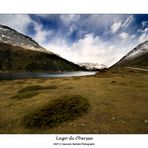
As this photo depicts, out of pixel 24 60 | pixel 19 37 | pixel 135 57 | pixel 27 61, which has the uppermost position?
pixel 19 37

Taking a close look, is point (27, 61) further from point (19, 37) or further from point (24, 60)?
point (19, 37)

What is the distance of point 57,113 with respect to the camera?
402 inches

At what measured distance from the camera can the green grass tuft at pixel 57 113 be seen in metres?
9.71

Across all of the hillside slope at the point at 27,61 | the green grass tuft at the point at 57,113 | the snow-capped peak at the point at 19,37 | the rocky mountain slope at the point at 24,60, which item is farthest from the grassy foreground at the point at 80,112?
the hillside slope at the point at 27,61

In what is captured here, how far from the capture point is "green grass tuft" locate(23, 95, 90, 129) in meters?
9.71

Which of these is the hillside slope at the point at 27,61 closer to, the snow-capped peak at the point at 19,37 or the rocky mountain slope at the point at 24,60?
the rocky mountain slope at the point at 24,60

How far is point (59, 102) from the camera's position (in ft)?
36.6

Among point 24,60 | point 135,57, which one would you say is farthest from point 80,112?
point 24,60

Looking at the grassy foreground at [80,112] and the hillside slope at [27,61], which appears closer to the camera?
the grassy foreground at [80,112]
